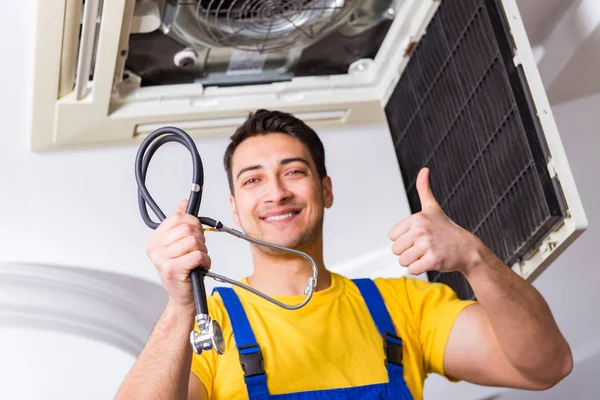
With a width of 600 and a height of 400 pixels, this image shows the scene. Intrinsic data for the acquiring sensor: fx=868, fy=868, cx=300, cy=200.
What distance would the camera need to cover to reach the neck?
1784mm

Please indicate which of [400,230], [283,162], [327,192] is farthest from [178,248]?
[327,192]

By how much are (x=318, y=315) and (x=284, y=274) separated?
13 centimetres

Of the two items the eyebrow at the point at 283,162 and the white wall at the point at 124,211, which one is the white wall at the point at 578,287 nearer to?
the white wall at the point at 124,211

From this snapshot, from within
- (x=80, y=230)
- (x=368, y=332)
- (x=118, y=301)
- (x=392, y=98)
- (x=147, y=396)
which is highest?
(x=392, y=98)

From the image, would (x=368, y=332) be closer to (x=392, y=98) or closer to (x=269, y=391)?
(x=269, y=391)

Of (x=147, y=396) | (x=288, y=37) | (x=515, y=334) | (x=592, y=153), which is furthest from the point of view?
(x=592, y=153)

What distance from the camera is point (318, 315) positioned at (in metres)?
1.71

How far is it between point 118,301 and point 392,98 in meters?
0.90

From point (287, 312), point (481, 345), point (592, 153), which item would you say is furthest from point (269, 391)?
point (592, 153)

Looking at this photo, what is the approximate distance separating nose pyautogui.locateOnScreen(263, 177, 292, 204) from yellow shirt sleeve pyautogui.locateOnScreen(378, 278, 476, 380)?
282mm

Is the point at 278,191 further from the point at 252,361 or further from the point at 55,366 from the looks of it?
the point at 55,366

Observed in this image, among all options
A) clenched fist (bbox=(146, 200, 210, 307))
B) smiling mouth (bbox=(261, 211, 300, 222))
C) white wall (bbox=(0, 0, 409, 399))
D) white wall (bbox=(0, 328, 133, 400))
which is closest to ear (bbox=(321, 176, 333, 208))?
smiling mouth (bbox=(261, 211, 300, 222))

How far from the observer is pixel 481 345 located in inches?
65.9

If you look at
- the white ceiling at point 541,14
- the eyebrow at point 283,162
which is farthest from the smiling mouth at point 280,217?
the white ceiling at point 541,14
